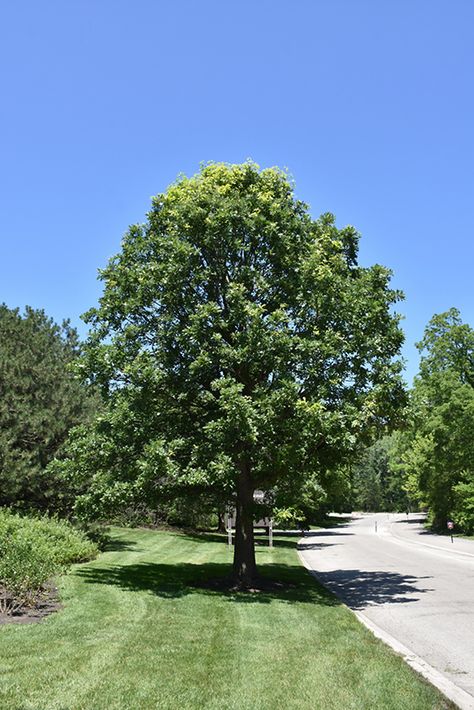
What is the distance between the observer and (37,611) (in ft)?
32.5

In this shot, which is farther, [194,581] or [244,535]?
[194,581]

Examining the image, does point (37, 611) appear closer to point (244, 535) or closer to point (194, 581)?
point (194, 581)

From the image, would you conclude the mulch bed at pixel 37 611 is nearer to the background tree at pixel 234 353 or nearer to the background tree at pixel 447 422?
the background tree at pixel 234 353

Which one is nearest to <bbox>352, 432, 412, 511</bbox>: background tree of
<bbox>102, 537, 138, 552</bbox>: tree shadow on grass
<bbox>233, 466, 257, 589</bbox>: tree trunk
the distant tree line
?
the distant tree line

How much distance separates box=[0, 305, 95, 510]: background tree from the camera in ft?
58.4

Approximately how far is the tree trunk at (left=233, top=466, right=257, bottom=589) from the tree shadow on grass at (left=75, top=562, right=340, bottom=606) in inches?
20.6

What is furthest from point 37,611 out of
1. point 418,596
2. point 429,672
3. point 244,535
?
point 418,596

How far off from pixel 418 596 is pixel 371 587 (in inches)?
83.9

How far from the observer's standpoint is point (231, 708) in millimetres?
5789

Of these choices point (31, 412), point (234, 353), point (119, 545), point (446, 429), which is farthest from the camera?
point (446, 429)

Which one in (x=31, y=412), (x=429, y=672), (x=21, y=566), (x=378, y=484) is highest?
(x=378, y=484)

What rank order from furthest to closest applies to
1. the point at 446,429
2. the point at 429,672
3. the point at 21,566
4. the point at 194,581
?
the point at 446,429, the point at 194,581, the point at 21,566, the point at 429,672

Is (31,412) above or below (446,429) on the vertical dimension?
below

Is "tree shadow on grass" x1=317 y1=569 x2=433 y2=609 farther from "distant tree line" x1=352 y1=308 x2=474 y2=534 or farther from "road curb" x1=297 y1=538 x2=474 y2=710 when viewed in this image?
"distant tree line" x1=352 y1=308 x2=474 y2=534
